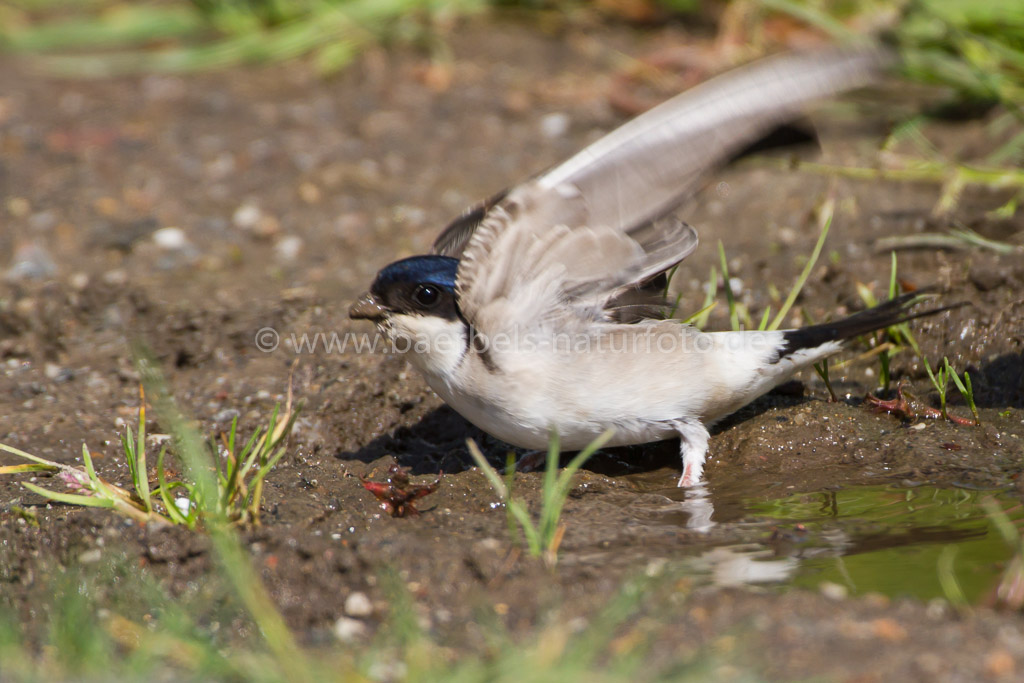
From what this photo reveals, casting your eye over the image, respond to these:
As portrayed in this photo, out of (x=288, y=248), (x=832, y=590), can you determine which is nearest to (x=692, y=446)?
(x=832, y=590)

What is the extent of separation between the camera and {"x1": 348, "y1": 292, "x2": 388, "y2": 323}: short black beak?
139 inches

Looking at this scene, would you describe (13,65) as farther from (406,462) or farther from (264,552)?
(264,552)

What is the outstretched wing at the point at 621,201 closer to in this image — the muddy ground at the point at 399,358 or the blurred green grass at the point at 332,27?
the muddy ground at the point at 399,358

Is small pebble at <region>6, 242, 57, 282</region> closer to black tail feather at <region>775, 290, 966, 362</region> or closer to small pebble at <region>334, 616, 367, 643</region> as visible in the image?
small pebble at <region>334, 616, 367, 643</region>

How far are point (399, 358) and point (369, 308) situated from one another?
821mm

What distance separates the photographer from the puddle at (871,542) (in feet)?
8.77

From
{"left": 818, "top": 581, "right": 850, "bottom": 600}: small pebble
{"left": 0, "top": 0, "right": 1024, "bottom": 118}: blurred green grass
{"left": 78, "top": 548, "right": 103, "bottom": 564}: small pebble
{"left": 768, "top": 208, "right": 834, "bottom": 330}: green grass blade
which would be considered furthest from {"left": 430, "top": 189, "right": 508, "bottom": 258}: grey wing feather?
{"left": 0, "top": 0, "right": 1024, "bottom": 118}: blurred green grass

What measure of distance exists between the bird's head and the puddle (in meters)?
1.01

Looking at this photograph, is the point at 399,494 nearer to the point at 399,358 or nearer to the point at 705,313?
the point at 399,358

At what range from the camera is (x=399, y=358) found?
434cm

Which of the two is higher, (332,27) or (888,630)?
(332,27)

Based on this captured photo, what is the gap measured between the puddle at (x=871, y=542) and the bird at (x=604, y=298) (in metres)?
0.47

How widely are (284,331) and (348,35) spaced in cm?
337

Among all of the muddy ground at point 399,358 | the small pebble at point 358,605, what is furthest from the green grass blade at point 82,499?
the small pebble at point 358,605
